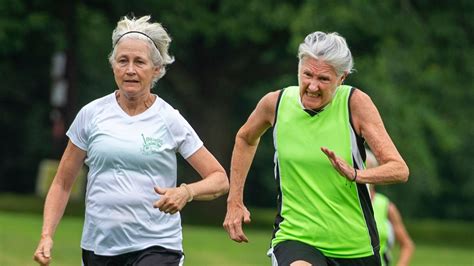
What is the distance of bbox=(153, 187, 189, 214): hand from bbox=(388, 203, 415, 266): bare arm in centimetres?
509

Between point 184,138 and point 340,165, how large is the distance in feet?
2.72

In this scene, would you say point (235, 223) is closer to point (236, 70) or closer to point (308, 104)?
point (308, 104)

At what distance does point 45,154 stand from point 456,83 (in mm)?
18829

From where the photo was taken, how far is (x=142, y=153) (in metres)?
6.91

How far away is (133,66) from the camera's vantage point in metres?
7.02

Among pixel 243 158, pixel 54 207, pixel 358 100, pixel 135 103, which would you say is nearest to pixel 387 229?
pixel 243 158

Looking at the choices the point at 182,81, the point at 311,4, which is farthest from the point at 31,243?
the point at 182,81

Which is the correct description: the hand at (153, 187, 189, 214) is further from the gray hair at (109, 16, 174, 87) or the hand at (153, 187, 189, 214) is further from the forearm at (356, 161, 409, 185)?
the forearm at (356, 161, 409, 185)

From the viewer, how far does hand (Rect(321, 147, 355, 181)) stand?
269 inches

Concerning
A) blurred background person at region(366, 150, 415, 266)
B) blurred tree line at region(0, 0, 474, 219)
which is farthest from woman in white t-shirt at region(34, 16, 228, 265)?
blurred tree line at region(0, 0, 474, 219)

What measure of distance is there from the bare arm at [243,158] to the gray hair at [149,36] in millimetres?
713

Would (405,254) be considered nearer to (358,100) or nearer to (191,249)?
(358,100)

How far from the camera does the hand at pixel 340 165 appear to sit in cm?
684

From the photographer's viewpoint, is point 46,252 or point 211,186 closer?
point 46,252
